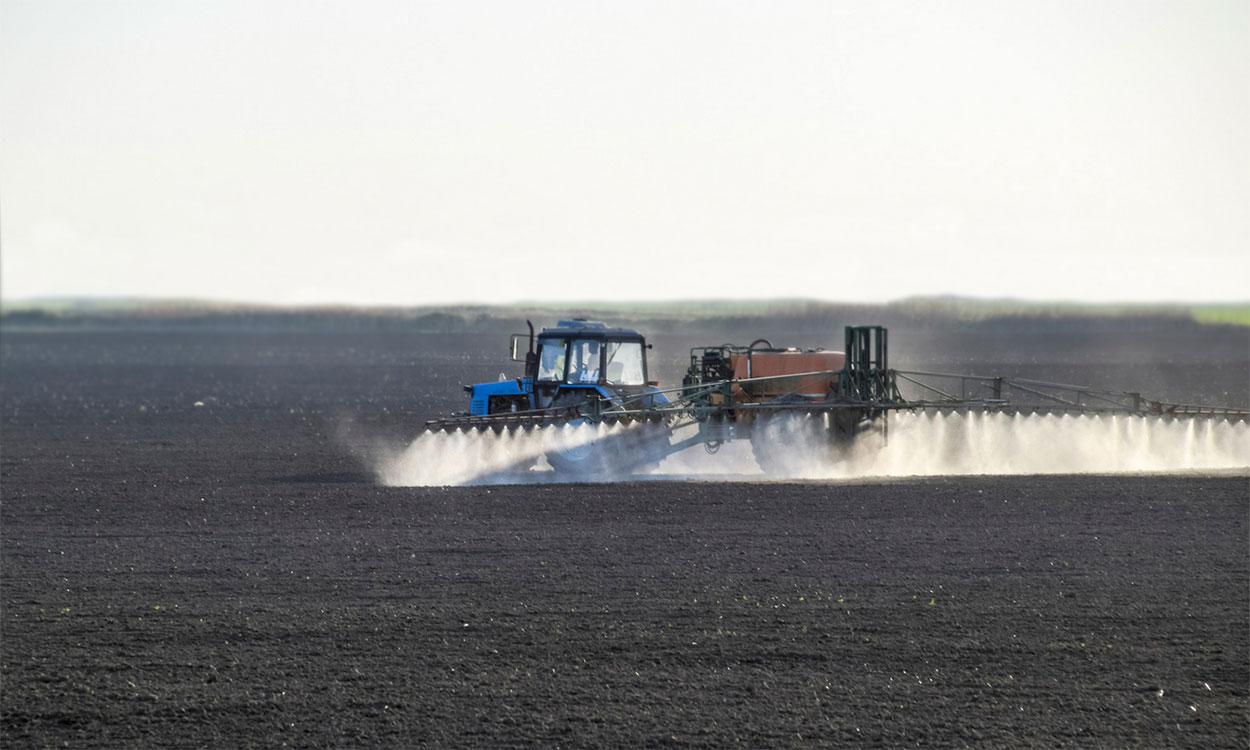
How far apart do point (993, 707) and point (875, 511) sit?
8899mm

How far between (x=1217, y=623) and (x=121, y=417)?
33762mm

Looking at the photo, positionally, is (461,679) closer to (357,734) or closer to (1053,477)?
(357,734)

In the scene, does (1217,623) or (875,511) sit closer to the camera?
(1217,623)

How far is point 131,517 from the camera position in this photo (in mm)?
19703

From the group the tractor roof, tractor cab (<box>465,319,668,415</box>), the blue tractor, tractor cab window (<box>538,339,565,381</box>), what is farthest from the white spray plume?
the tractor roof

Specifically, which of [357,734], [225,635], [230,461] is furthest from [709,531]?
[230,461]

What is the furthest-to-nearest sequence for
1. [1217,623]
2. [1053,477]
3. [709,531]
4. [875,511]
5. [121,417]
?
1. [121,417]
2. [1053,477]
3. [875,511]
4. [709,531]
5. [1217,623]

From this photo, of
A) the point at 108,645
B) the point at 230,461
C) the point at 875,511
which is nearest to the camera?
the point at 108,645

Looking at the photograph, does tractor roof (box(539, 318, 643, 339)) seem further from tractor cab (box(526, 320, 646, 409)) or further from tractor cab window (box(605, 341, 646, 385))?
tractor cab window (box(605, 341, 646, 385))

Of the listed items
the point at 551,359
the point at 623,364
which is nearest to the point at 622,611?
the point at 623,364

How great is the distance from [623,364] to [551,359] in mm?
1275

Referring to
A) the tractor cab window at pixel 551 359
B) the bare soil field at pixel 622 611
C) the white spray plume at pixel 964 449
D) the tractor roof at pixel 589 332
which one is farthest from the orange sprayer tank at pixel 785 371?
the tractor cab window at pixel 551 359

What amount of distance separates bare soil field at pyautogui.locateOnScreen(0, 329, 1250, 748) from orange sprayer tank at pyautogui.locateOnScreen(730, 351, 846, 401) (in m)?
2.58

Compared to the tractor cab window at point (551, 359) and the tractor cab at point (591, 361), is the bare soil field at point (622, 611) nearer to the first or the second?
the tractor cab at point (591, 361)
